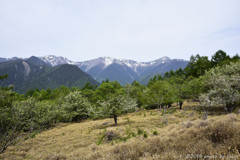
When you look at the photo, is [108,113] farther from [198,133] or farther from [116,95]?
[198,133]

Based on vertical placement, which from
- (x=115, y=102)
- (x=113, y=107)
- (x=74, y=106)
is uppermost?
(x=115, y=102)

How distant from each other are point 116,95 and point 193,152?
53.3 feet

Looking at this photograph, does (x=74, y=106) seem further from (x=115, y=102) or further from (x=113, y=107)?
(x=113, y=107)

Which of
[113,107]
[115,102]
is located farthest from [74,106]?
[113,107]

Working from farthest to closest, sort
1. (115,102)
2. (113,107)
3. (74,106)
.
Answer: (74,106) < (115,102) < (113,107)

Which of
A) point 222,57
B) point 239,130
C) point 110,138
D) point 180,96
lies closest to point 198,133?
point 239,130

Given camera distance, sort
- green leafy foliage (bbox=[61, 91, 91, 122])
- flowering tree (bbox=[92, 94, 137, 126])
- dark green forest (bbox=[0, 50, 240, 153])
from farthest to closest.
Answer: green leafy foliage (bbox=[61, 91, 91, 122])
flowering tree (bbox=[92, 94, 137, 126])
dark green forest (bbox=[0, 50, 240, 153])

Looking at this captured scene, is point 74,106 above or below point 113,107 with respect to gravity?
below

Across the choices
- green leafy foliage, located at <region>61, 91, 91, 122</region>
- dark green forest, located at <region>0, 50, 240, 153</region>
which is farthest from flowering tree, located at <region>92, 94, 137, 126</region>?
green leafy foliage, located at <region>61, 91, 91, 122</region>

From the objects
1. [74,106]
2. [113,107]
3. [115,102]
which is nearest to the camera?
[113,107]

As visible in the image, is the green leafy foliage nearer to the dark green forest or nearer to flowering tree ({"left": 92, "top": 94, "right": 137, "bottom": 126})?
the dark green forest

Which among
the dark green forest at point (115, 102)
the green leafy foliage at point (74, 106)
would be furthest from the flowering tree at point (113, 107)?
the green leafy foliage at point (74, 106)

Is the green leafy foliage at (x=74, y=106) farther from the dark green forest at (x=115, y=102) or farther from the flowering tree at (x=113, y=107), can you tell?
the flowering tree at (x=113, y=107)

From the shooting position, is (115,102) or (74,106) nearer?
(115,102)
